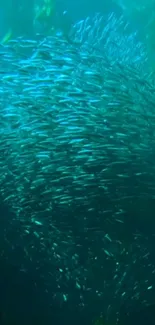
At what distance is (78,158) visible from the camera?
6.46m

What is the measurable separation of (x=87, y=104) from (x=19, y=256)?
3.76m

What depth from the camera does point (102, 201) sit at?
273 inches

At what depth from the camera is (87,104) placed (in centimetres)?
593

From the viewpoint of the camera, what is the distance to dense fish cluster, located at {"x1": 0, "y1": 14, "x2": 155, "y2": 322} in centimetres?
580

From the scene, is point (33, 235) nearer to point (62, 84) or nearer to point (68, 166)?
point (68, 166)

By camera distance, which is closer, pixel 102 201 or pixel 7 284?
pixel 102 201

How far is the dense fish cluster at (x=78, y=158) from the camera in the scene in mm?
5801

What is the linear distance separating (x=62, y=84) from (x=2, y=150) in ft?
5.75

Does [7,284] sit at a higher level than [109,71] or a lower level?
lower

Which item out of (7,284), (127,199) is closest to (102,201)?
(127,199)

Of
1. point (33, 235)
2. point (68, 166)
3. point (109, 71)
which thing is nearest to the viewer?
point (109, 71)

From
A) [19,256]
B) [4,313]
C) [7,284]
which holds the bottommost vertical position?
[4,313]

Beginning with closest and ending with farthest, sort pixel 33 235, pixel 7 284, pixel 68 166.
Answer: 1. pixel 68 166
2. pixel 33 235
3. pixel 7 284

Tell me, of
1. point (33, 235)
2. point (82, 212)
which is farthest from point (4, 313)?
point (82, 212)
